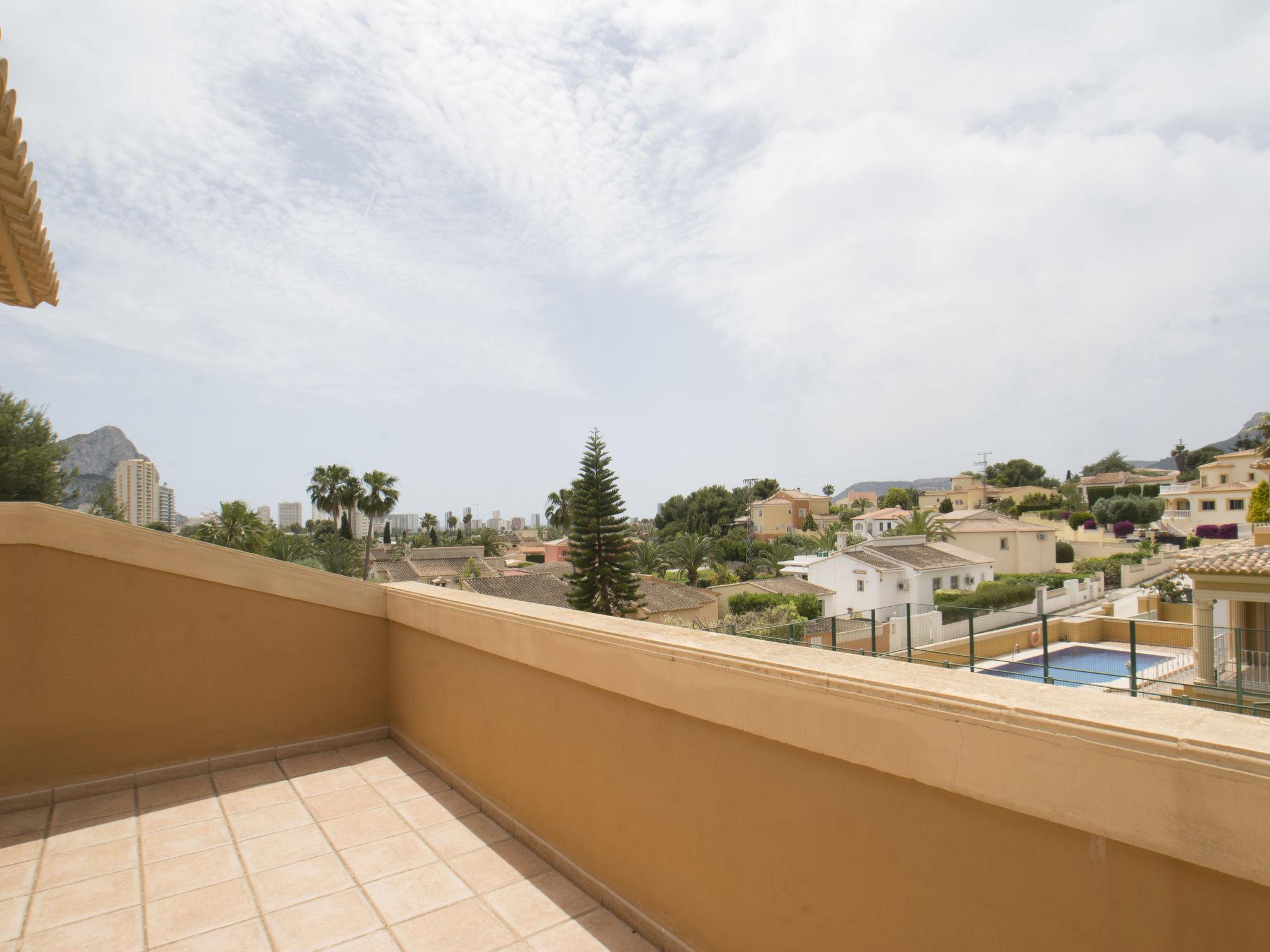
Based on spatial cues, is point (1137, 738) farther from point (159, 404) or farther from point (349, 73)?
point (159, 404)

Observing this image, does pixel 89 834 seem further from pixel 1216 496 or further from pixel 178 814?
pixel 1216 496

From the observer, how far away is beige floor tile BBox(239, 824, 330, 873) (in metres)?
2.58

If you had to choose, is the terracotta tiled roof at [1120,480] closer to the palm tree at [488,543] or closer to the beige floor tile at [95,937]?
the palm tree at [488,543]

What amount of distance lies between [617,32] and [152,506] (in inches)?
1430

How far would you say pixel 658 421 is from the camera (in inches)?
1405

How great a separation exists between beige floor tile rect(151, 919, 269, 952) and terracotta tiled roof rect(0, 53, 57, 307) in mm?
2815

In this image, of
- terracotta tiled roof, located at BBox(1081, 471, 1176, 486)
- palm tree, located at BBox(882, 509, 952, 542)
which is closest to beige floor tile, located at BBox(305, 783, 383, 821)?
palm tree, located at BBox(882, 509, 952, 542)

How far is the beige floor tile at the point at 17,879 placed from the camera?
2.37 meters

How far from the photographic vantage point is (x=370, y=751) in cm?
375

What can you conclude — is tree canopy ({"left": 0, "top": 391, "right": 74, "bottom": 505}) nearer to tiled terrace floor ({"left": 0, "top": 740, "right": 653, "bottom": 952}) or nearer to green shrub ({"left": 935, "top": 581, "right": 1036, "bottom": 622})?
tiled terrace floor ({"left": 0, "top": 740, "right": 653, "bottom": 952})

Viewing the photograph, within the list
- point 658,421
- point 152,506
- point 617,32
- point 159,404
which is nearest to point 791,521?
point 658,421

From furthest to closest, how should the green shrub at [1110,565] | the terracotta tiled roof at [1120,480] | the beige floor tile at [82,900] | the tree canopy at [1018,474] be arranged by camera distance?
1. the tree canopy at [1018,474]
2. the terracotta tiled roof at [1120,480]
3. the green shrub at [1110,565]
4. the beige floor tile at [82,900]

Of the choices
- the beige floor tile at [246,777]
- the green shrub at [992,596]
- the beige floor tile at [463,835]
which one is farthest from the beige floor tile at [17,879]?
the green shrub at [992,596]

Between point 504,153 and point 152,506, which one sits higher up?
point 504,153
